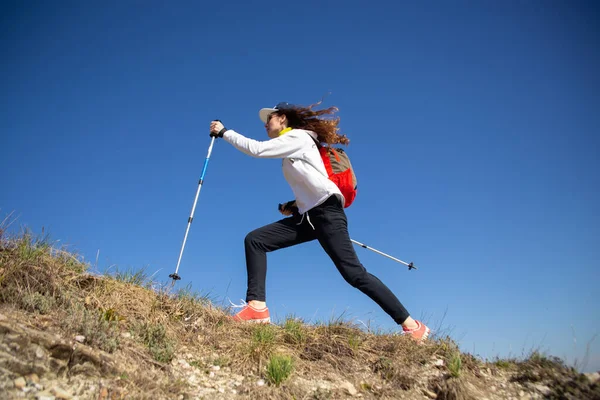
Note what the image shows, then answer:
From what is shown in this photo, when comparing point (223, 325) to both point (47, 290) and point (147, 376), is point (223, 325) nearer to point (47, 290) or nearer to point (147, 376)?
point (147, 376)

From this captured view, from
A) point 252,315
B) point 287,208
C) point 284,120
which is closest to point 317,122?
point 284,120

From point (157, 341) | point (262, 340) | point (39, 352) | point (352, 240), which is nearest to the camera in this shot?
point (39, 352)

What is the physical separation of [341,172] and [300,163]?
59 centimetres

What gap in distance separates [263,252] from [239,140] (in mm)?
1571

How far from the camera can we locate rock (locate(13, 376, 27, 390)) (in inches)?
114

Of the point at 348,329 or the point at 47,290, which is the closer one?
the point at 47,290

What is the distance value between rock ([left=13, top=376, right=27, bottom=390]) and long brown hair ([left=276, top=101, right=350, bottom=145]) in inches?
172

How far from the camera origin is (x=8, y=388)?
2.85m

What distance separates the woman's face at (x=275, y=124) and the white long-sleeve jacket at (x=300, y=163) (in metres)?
0.57

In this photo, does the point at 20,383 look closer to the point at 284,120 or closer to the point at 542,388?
the point at 284,120

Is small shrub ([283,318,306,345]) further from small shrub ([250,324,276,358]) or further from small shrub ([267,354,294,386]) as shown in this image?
small shrub ([267,354,294,386])

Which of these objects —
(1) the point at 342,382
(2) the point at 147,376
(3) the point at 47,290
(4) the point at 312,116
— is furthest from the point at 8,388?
(4) the point at 312,116

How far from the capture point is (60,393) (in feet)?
9.87

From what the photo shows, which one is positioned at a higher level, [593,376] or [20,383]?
[593,376]
